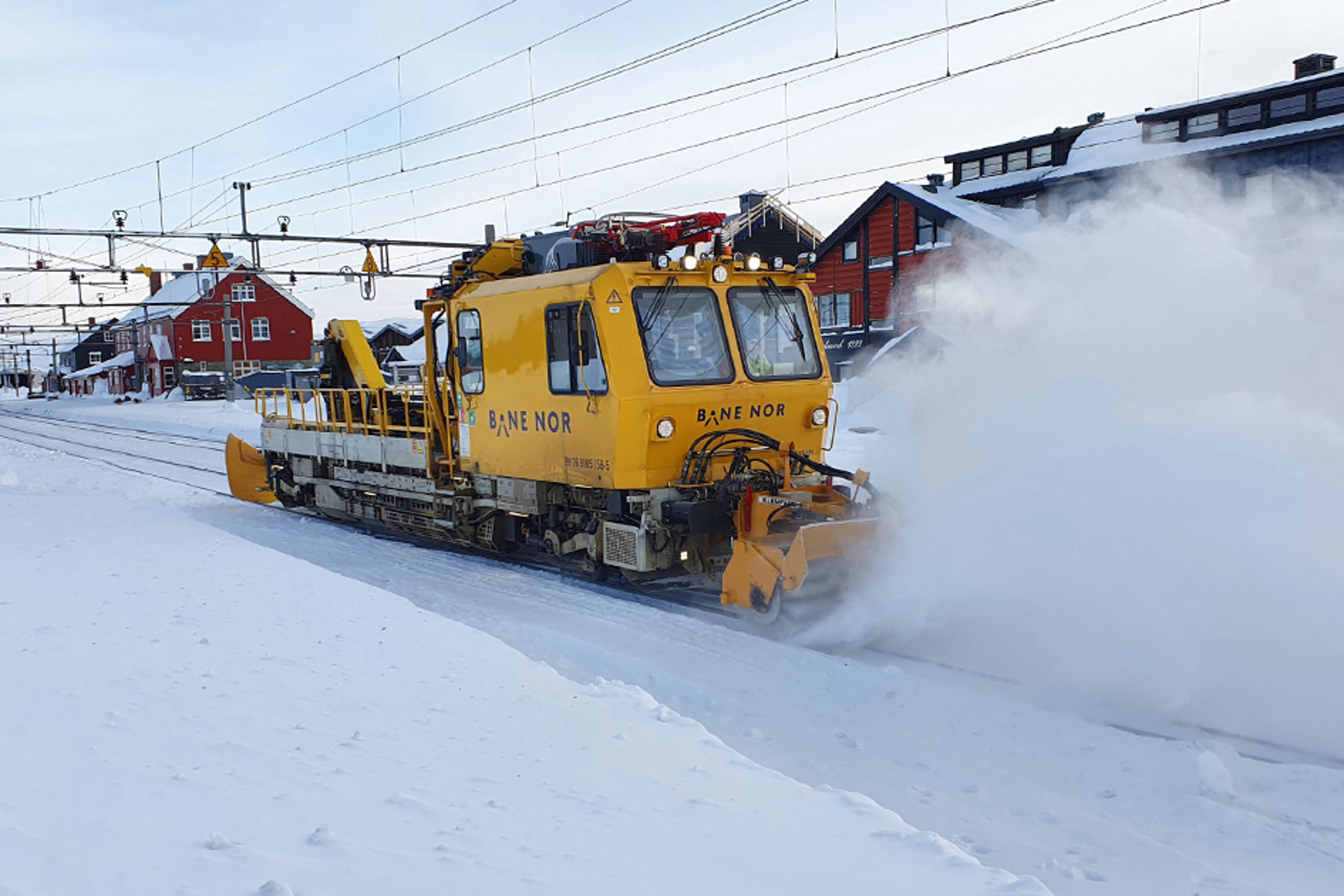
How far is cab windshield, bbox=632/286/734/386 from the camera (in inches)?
336

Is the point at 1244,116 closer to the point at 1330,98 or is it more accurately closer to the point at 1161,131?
the point at 1330,98

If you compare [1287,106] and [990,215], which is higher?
[1287,106]

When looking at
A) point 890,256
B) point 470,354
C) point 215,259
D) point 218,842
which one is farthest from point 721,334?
point 890,256

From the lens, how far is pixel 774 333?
9.30 metres

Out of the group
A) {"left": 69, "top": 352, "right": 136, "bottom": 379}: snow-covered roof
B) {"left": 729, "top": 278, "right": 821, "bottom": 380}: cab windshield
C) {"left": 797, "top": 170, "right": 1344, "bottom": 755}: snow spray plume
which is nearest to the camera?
{"left": 797, "top": 170, "right": 1344, "bottom": 755}: snow spray plume

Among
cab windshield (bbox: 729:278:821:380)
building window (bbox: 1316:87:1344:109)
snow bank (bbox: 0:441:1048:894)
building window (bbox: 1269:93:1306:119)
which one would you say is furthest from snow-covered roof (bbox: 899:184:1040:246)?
snow bank (bbox: 0:441:1048:894)

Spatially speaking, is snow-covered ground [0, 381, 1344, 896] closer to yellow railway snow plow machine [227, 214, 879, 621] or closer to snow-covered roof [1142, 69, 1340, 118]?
yellow railway snow plow machine [227, 214, 879, 621]

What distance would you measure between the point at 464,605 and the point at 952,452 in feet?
14.7

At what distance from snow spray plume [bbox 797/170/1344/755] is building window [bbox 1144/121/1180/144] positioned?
20.5 m

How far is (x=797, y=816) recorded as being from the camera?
402cm

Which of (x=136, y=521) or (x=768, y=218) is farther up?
(x=768, y=218)

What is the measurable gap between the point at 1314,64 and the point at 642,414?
2649cm

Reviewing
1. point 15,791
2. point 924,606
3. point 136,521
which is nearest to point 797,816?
point 15,791

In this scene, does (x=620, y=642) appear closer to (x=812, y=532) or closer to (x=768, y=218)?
(x=812, y=532)
